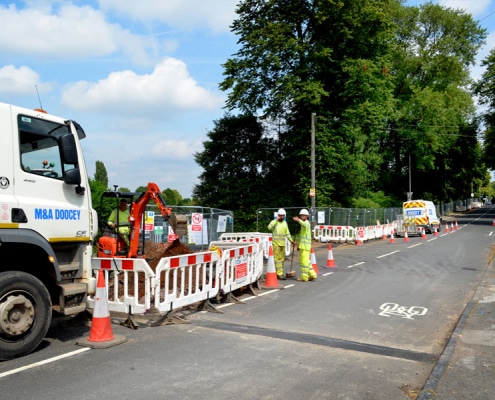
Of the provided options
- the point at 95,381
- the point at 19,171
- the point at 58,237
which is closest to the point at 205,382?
the point at 95,381

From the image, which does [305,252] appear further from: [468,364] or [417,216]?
[417,216]

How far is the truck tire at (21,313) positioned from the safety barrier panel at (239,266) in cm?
402

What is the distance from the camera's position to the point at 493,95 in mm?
47125

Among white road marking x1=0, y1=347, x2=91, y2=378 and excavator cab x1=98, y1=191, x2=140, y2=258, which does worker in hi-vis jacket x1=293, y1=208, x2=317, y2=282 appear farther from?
→ white road marking x1=0, y1=347, x2=91, y2=378

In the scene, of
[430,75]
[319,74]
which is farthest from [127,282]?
[430,75]

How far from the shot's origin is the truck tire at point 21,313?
17.5 ft

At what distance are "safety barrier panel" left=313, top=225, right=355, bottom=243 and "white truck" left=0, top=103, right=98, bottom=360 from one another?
21.7m

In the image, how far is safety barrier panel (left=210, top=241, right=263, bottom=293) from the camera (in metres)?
9.44

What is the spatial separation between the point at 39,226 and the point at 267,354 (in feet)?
10.7

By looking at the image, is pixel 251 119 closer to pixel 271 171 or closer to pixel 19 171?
pixel 271 171

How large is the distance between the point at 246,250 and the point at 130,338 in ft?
13.7

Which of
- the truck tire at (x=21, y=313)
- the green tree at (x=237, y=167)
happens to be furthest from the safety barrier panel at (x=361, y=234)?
the truck tire at (x=21, y=313)

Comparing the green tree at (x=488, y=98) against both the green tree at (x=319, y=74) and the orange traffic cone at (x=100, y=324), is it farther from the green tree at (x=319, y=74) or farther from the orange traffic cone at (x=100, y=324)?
the orange traffic cone at (x=100, y=324)

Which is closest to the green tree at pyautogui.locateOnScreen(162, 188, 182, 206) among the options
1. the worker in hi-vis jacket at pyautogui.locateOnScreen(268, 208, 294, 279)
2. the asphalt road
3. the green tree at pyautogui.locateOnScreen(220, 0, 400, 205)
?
the green tree at pyautogui.locateOnScreen(220, 0, 400, 205)
